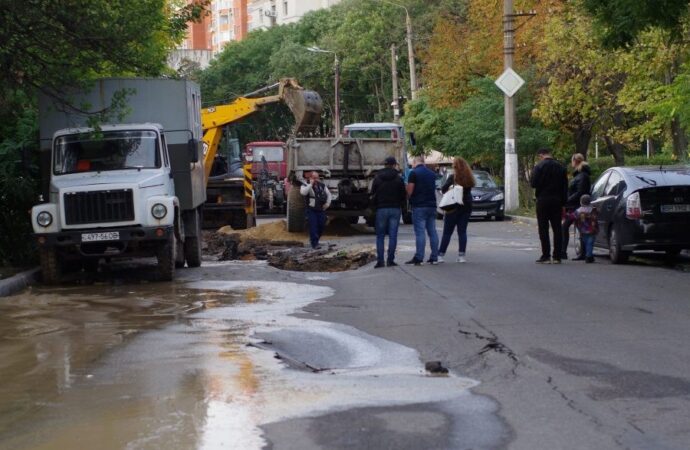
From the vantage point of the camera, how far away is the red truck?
4441 centimetres

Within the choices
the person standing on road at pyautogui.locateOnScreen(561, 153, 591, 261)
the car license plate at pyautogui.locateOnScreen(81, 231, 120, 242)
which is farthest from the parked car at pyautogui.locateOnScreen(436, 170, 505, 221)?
the car license plate at pyautogui.locateOnScreen(81, 231, 120, 242)

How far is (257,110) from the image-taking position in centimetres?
2986

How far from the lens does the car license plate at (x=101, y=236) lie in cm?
1686

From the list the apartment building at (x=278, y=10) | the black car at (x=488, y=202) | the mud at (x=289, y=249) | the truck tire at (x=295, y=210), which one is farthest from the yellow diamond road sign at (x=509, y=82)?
the apartment building at (x=278, y=10)

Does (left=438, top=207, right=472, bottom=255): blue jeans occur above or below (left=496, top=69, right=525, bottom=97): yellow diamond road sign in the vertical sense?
below

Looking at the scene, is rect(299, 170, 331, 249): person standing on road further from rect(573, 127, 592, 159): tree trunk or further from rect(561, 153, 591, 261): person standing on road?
rect(573, 127, 592, 159): tree trunk

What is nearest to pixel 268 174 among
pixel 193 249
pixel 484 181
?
pixel 484 181

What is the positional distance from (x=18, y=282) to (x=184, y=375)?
8.98m

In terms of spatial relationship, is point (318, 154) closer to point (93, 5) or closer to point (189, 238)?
point (189, 238)

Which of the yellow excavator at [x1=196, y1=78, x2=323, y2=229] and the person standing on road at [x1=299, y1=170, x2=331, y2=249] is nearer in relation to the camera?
the person standing on road at [x1=299, y1=170, x2=331, y2=249]

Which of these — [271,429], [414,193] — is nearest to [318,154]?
[414,193]

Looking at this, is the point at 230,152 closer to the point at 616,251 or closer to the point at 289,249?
the point at 289,249

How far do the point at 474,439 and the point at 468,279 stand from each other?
9350 mm

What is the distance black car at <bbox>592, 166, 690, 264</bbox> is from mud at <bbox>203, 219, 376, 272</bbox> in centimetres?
449
